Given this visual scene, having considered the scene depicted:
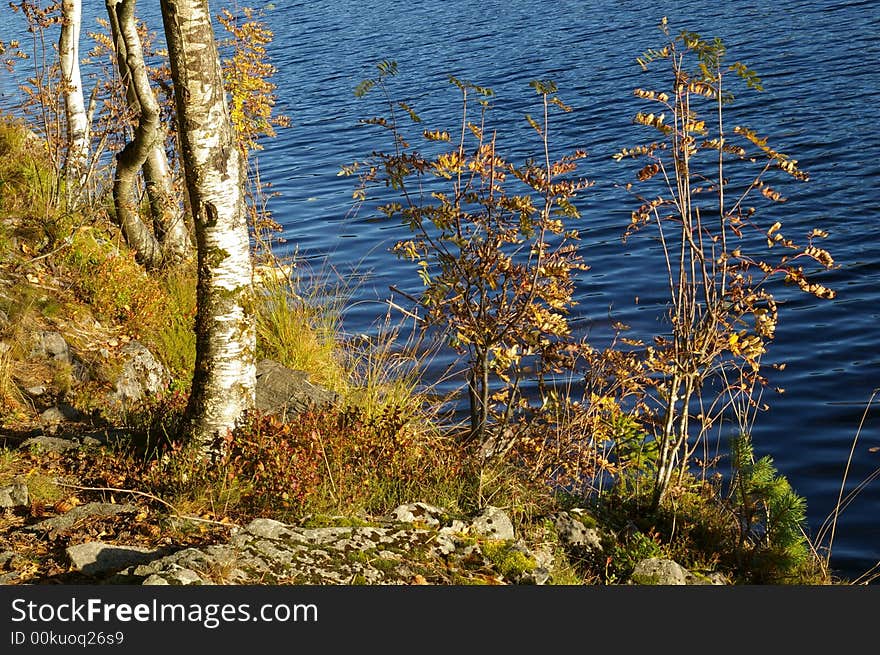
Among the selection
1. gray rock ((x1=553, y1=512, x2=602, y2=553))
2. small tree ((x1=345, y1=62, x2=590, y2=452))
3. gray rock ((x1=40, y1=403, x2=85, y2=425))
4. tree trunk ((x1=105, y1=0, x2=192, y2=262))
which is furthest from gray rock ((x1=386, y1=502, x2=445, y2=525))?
tree trunk ((x1=105, y1=0, x2=192, y2=262))

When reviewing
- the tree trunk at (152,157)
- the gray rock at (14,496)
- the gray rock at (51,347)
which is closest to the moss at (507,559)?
the gray rock at (14,496)

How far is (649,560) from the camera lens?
6152mm

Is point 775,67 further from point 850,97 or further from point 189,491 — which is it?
point 189,491

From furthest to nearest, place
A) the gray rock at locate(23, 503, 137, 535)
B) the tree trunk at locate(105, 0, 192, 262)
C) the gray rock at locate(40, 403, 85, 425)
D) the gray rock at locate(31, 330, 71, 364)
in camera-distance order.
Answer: the tree trunk at locate(105, 0, 192, 262) < the gray rock at locate(31, 330, 71, 364) < the gray rock at locate(40, 403, 85, 425) < the gray rock at locate(23, 503, 137, 535)

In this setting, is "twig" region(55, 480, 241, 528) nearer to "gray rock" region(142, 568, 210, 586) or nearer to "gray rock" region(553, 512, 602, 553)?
"gray rock" region(142, 568, 210, 586)

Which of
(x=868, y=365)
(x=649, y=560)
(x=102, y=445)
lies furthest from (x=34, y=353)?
(x=868, y=365)

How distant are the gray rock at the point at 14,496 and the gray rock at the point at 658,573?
3777 mm

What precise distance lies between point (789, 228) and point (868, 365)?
157 inches

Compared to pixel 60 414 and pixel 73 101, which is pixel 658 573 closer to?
pixel 60 414

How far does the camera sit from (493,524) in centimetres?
608

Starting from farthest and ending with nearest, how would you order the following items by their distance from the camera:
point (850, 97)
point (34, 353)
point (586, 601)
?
1. point (850, 97)
2. point (34, 353)
3. point (586, 601)

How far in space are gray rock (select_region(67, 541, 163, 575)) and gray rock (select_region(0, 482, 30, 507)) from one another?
98 centimetres

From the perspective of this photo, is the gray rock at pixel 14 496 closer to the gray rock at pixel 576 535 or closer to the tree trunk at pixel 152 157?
the gray rock at pixel 576 535

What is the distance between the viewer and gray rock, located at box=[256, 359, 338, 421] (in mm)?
7832
